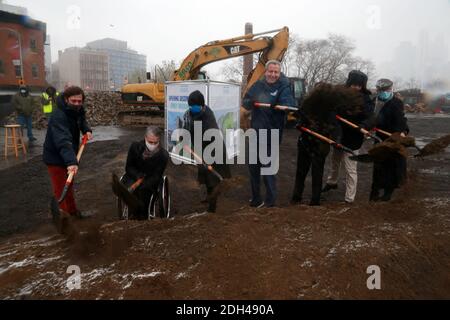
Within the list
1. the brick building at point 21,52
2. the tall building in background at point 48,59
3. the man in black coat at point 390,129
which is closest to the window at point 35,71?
the brick building at point 21,52

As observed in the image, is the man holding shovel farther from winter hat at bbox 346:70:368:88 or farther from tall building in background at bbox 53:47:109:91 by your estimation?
tall building in background at bbox 53:47:109:91

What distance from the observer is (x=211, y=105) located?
22.8ft

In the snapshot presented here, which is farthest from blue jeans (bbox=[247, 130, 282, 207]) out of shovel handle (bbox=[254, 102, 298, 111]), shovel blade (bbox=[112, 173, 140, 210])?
shovel blade (bbox=[112, 173, 140, 210])

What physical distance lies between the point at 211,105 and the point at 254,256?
15.5ft

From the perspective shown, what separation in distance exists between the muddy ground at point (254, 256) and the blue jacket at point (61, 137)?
0.86m

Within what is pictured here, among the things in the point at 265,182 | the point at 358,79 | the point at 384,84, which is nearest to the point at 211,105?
the point at 265,182

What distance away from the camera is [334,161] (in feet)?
17.6

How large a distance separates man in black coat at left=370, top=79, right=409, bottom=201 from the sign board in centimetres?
301

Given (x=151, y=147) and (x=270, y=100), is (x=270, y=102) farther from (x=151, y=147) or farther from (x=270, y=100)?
(x=151, y=147)

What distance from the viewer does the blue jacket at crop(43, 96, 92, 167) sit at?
3.70m

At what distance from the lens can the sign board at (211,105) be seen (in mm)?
6910

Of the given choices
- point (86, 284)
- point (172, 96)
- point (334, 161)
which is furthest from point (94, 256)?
point (172, 96)
